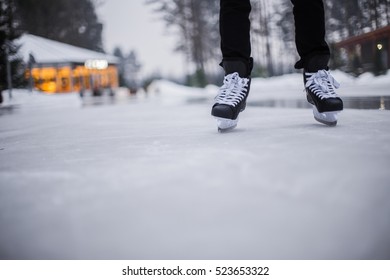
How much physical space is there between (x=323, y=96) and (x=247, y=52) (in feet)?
1.02

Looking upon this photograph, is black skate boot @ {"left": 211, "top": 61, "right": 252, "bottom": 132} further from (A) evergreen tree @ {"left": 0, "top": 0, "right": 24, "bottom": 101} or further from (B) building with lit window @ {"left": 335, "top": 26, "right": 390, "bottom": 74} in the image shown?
(A) evergreen tree @ {"left": 0, "top": 0, "right": 24, "bottom": 101}

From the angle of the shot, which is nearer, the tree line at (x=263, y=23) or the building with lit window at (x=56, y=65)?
the tree line at (x=263, y=23)

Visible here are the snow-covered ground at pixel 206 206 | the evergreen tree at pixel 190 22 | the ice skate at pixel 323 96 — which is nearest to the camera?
the snow-covered ground at pixel 206 206

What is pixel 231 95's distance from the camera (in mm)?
1083

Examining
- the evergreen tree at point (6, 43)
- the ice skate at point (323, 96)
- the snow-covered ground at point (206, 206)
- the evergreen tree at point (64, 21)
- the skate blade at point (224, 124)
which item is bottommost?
the snow-covered ground at point (206, 206)

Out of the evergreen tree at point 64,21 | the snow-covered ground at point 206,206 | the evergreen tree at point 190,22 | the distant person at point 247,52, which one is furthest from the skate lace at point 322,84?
the evergreen tree at point 64,21

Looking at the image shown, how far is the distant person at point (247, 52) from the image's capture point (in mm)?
1077

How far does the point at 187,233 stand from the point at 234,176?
0.59 feet

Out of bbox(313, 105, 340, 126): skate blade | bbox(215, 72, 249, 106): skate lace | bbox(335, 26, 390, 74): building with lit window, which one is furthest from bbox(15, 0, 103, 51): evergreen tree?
bbox(313, 105, 340, 126): skate blade

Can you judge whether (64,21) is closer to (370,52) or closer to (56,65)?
(56,65)

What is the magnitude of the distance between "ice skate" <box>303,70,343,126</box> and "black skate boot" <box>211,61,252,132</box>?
226 millimetres

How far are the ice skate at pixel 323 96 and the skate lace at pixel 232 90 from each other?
0.77 ft

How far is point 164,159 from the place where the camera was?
66cm

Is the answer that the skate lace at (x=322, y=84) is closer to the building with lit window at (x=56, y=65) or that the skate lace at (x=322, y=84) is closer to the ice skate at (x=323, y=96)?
the ice skate at (x=323, y=96)
